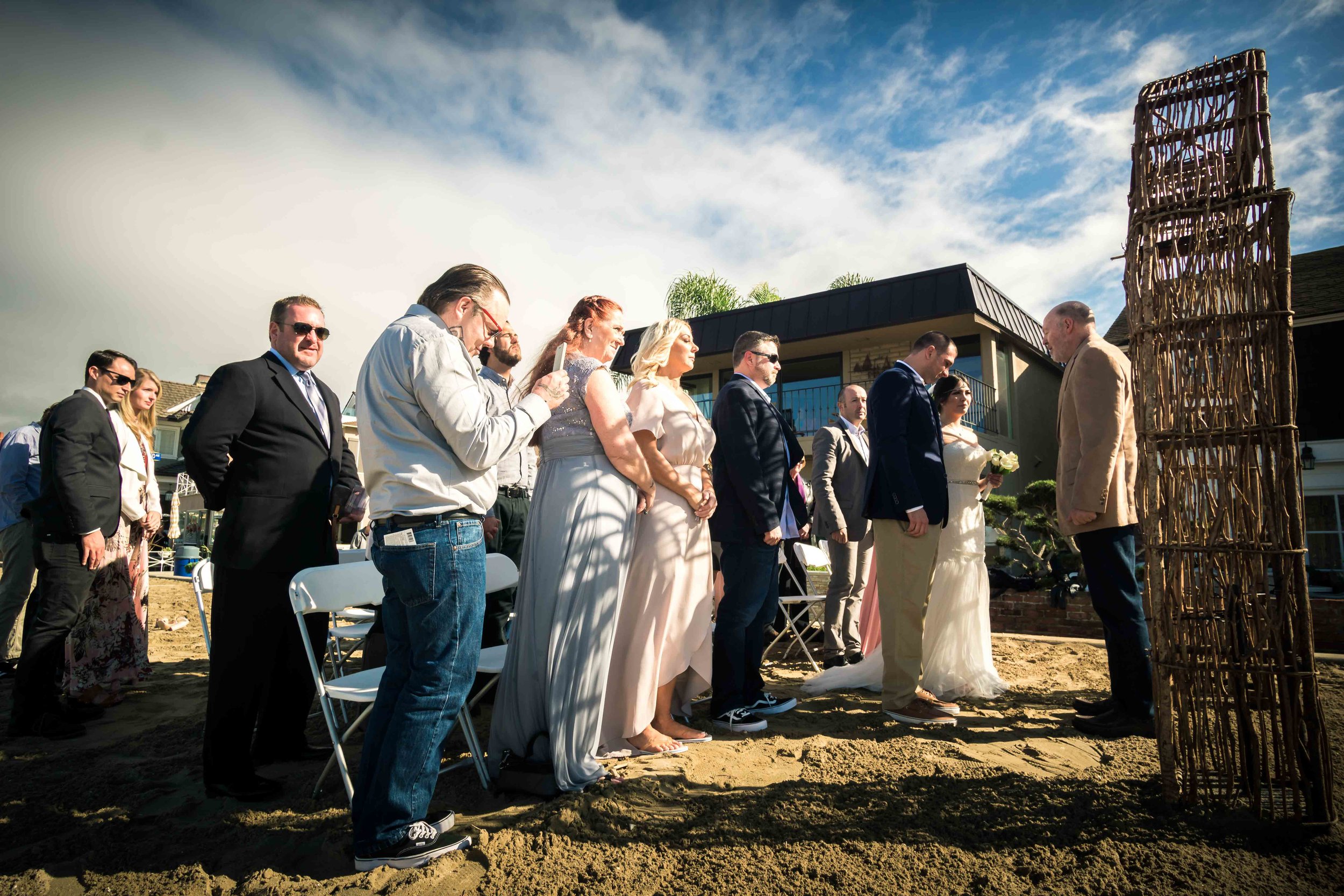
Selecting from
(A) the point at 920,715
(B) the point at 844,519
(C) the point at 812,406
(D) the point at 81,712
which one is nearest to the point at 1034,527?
(B) the point at 844,519

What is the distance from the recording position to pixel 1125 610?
3391 millimetres

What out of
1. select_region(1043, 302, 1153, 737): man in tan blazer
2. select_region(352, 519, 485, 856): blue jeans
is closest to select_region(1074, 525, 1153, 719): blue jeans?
select_region(1043, 302, 1153, 737): man in tan blazer

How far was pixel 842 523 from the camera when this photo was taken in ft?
17.4

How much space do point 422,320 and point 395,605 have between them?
91cm

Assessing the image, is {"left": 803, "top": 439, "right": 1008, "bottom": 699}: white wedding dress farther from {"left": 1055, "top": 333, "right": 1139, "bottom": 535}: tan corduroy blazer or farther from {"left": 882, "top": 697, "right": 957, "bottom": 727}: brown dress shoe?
{"left": 1055, "top": 333, "right": 1139, "bottom": 535}: tan corduroy blazer

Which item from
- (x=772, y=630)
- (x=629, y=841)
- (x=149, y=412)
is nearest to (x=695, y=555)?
(x=629, y=841)

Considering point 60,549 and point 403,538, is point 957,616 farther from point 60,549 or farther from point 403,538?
point 60,549

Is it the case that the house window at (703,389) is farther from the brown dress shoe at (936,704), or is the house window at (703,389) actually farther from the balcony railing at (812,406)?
the brown dress shoe at (936,704)

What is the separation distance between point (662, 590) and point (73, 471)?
324cm

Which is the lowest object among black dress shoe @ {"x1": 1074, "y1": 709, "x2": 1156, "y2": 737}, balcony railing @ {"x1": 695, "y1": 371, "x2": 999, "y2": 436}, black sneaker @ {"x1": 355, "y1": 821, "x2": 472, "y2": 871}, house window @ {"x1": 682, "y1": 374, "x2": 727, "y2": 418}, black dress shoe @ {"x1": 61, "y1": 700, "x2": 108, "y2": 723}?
black dress shoe @ {"x1": 61, "y1": 700, "x2": 108, "y2": 723}

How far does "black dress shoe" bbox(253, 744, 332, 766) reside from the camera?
3.21 metres

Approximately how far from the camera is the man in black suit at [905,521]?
3.69 metres

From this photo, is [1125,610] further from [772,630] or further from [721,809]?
[772,630]

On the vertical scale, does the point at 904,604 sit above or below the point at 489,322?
below
